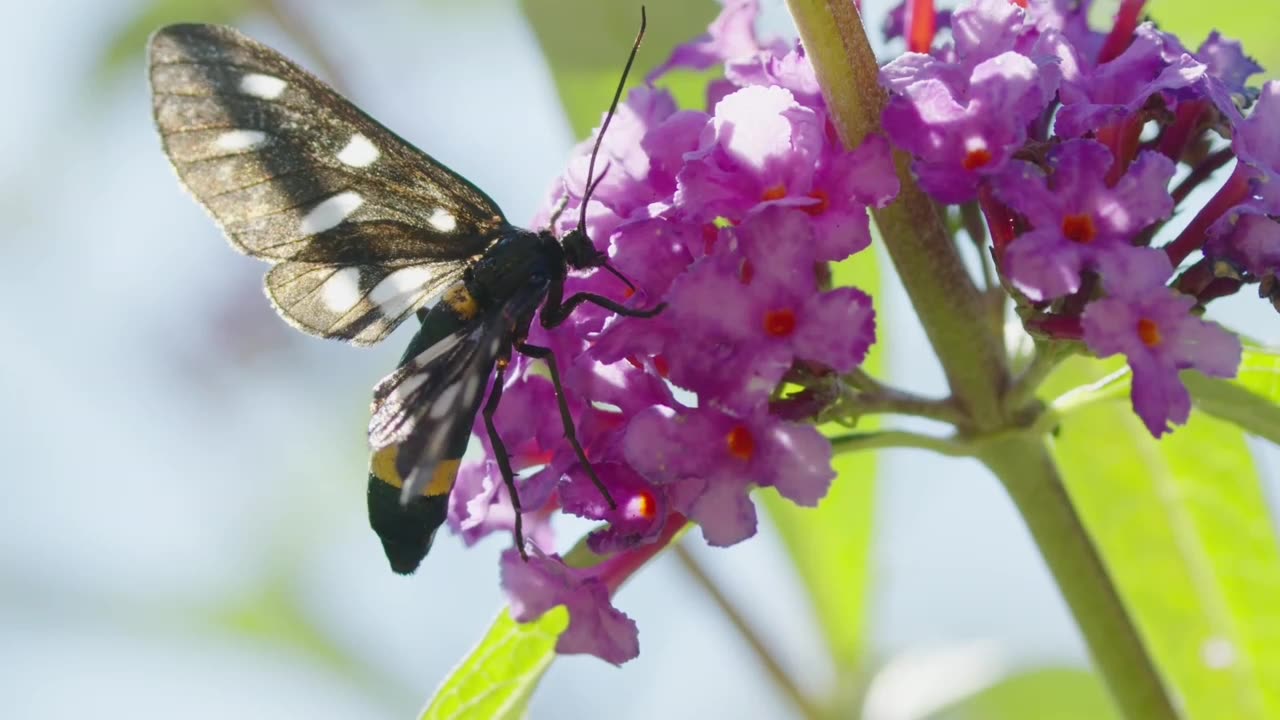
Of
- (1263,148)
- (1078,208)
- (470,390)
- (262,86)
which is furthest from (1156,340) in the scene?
(262,86)

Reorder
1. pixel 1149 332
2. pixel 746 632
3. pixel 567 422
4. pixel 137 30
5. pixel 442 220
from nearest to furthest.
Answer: pixel 1149 332 → pixel 567 422 → pixel 442 220 → pixel 746 632 → pixel 137 30

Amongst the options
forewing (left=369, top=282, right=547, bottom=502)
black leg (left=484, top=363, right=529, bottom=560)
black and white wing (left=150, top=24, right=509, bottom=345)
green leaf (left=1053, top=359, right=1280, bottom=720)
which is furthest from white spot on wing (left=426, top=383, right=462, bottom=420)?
green leaf (left=1053, top=359, right=1280, bottom=720)

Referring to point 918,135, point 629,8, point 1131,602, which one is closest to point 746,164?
point 918,135

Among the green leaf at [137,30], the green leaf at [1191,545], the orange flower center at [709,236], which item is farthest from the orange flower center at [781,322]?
the green leaf at [137,30]

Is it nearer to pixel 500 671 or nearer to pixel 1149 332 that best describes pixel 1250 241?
pixel 1149 332

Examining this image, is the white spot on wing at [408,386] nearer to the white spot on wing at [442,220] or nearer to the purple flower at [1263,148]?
the white spot on wing at [442,220]

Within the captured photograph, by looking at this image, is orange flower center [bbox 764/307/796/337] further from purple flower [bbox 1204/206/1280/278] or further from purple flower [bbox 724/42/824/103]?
purple flower [bbox 1204/206/1280/278]
